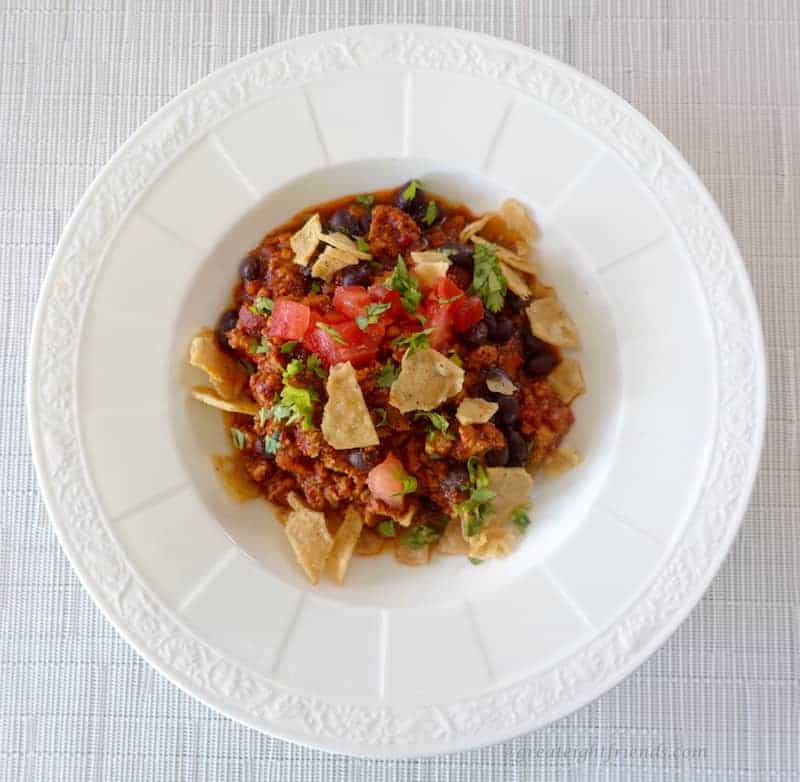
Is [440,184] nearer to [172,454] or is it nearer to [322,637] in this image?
[172,454]

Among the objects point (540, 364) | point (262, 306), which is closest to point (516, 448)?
point (540, 364)

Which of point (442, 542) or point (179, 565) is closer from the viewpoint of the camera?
point (179, 565)

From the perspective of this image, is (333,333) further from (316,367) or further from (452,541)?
(452,541)

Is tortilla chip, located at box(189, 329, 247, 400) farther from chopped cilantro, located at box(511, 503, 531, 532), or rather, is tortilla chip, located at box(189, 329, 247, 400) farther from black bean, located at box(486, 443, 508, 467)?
chopped cilantro, located at box(511, 503, 531, 532)

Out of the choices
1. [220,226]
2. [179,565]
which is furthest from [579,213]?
[179,565]

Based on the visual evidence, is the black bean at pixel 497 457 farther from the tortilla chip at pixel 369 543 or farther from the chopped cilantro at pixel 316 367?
the chopped cilantro at pixel 316 367

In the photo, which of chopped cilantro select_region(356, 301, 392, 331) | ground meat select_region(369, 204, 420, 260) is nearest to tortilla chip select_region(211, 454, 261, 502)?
chopped cilantro select_region(356, 301, 392, 331)
